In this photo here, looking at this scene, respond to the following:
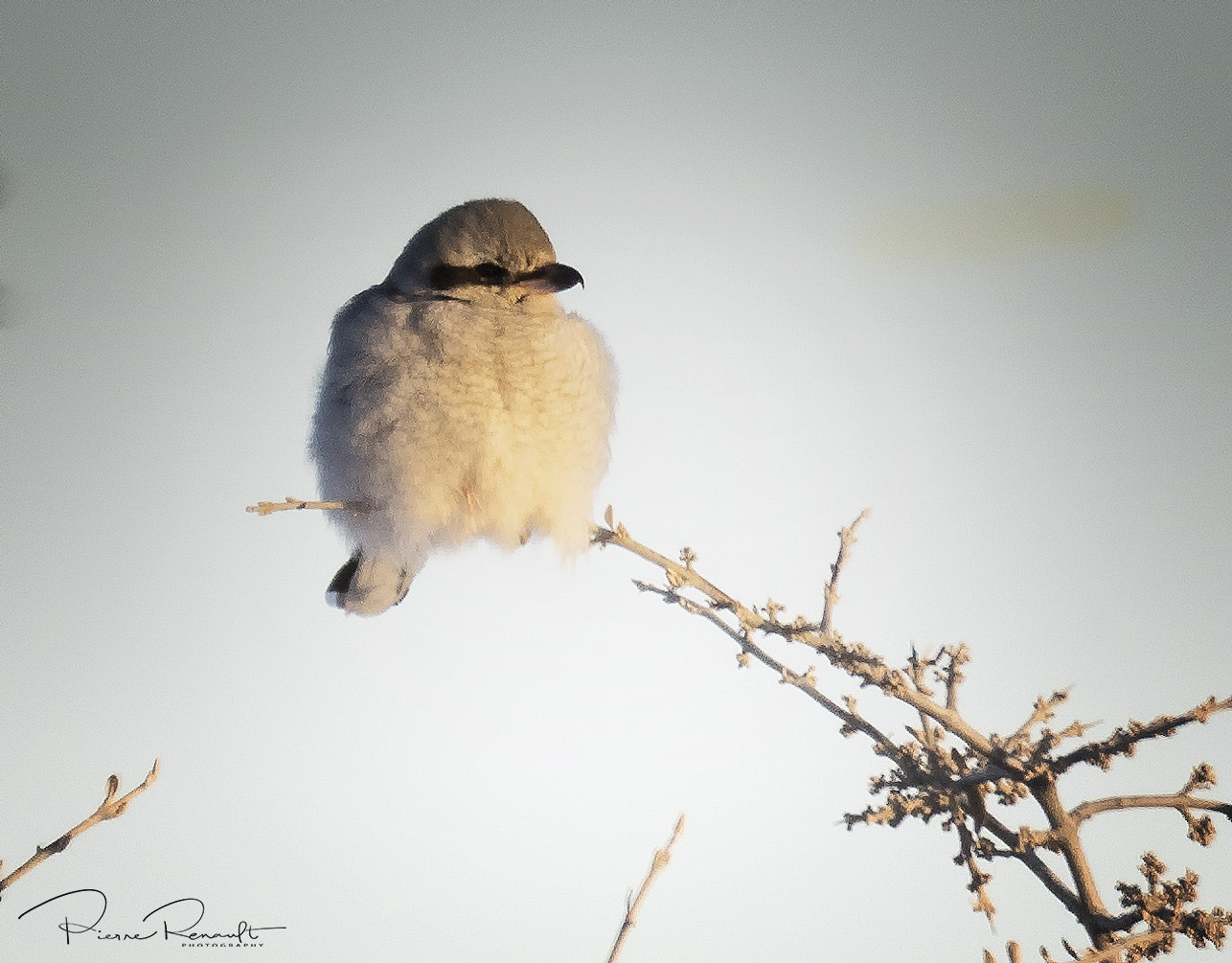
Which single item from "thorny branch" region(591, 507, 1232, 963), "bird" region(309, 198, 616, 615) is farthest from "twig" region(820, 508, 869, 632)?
"bird" region(309, 198, 616, 615)

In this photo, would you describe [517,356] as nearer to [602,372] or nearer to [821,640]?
[602,372]

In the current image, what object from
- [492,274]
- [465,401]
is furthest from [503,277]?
[465,401]

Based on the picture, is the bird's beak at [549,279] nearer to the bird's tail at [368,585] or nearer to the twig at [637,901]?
the bird's tail at [368,585]

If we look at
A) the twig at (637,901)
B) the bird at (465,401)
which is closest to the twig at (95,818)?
the twig at (637,901)

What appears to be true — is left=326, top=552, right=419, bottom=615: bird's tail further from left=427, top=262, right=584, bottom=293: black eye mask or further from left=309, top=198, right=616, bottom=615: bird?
left=427, top=262, right=584, bottom=293: black eye mask

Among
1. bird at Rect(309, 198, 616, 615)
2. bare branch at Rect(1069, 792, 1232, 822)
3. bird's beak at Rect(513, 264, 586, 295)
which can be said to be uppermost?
bird's beak at Rect(513, 264, 586, 295)

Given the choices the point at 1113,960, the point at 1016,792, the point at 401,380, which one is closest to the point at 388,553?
the point at 401,380

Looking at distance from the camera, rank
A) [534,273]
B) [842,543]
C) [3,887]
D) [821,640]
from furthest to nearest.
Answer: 1. [534,273]
2. [842,543]
3. [821,640]
4. [3,887]

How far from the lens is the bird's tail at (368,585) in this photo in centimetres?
332

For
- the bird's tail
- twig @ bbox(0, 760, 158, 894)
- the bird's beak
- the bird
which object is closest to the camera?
twig @ bbox(0, 760, 158, 894)

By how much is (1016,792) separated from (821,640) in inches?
16.2

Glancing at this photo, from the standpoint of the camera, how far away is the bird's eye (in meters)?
3.12

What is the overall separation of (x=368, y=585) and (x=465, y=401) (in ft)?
2.63

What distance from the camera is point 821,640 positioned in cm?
185
